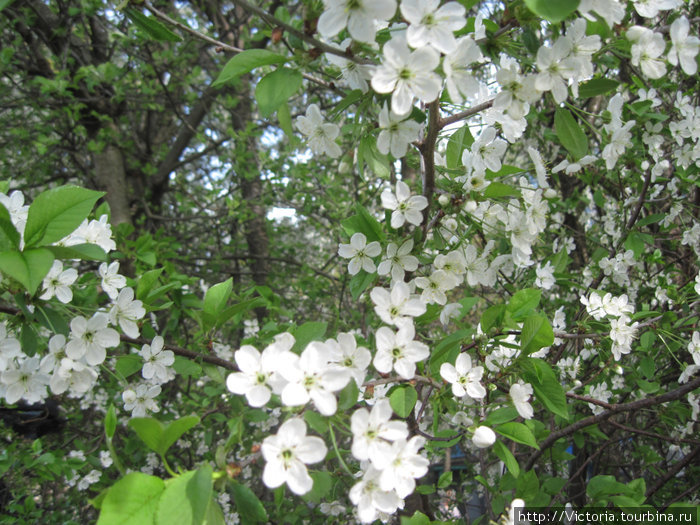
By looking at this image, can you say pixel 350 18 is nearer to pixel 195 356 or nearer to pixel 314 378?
pixel 314 378

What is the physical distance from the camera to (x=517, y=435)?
1.33 meters

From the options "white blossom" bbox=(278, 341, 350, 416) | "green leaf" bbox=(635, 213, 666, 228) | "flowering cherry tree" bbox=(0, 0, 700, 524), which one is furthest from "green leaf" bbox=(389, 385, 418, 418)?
"green leaf" bbox=(635, 213, 666, 228)

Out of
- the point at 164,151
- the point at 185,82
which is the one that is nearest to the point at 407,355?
the point at 185,82

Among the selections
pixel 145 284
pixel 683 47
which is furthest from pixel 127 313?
pixel 683 47

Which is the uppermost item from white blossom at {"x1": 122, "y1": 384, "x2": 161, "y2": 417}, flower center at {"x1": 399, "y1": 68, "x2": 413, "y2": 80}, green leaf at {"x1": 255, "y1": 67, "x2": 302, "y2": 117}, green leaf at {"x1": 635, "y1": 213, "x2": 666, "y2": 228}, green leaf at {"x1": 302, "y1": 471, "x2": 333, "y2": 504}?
green leaf at {"x1": 635, "y1": 213, "x2": 666, "y2": 228}

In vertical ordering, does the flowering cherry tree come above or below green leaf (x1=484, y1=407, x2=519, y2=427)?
above

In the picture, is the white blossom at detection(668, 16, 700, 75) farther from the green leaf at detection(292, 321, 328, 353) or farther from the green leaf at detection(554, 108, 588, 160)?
the green leaf at detection(292, 321, 328, 353)

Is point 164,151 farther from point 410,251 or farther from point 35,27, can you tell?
point 410,251

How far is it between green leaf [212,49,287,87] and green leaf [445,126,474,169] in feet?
1.98

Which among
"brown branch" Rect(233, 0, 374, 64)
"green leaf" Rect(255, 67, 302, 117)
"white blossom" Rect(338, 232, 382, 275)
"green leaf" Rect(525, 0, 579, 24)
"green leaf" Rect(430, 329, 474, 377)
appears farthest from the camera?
"white blossom" Rect(338, 232, 382, 275)

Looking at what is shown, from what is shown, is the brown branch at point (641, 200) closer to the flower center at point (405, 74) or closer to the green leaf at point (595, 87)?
the green leaf at point (595, 87)

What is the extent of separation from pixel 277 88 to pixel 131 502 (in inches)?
38.3

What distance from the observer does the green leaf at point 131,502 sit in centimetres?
94

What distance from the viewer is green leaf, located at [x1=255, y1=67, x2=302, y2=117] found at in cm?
110
